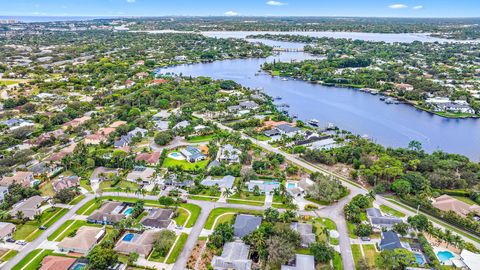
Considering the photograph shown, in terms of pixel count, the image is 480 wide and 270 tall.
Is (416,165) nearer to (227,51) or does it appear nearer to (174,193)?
(174,193)

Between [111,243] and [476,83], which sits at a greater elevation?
[476,83]

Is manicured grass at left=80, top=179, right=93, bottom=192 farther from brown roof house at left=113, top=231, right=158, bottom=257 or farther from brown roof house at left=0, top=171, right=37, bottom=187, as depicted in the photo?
brown roof house at left=113, top=231, right=158, bottom=257

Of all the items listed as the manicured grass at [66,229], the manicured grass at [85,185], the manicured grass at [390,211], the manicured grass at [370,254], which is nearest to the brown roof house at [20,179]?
the manicured grass at [85,185]

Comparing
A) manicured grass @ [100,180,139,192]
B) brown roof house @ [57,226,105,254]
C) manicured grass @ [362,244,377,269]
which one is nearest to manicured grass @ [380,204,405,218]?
manicured grass @ [362,244,377,269]

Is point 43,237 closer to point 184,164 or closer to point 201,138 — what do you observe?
point 184,164

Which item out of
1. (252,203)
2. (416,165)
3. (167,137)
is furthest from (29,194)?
(416,165)

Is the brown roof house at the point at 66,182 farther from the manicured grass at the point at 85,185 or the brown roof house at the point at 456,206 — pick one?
the brown roof house at the point at 456,206
